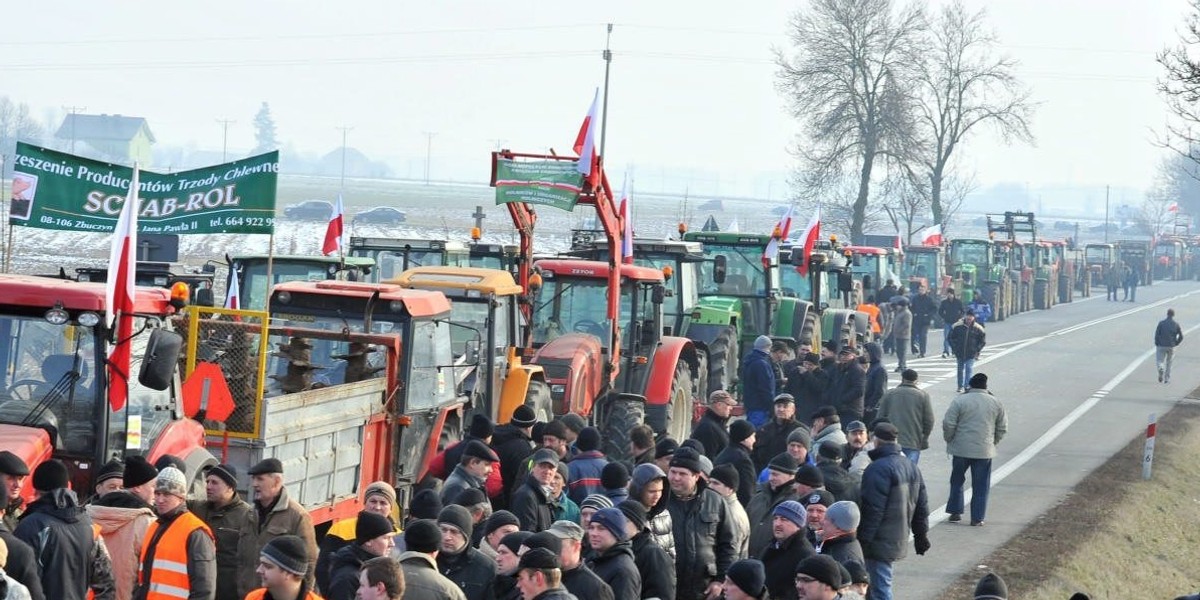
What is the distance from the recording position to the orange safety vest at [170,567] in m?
7.19

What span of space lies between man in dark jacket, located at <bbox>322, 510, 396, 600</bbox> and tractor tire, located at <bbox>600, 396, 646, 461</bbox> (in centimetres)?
867

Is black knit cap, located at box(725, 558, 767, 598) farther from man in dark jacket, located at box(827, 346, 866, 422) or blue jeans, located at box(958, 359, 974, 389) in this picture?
blue jeans, located at box(958, 359, 974, 389)

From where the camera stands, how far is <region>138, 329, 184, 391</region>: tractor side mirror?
8.56 metres

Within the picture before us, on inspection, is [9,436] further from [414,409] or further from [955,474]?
[955,474]

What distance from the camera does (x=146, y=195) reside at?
12.1m

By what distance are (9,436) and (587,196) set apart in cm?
950

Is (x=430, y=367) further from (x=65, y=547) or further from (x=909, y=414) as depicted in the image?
(x=65, y=547)

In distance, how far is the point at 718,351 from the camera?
21.1 meters

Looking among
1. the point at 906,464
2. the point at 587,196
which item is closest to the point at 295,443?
the point at 906,464

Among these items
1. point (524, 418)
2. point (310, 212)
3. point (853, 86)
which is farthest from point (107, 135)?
point (524, 418)

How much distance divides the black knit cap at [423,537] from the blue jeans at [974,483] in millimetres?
9617

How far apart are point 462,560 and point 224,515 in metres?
1.31

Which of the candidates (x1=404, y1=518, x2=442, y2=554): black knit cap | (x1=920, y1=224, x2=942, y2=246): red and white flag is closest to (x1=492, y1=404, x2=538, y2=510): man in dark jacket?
(x1=404, y1=518, x2=442, y2=554): black knit cap

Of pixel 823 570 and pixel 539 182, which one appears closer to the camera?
pixel 823 570
